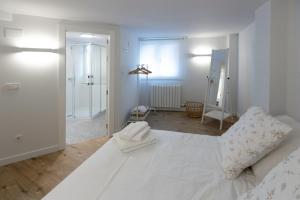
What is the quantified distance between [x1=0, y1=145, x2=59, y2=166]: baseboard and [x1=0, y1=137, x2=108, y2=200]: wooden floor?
88mm

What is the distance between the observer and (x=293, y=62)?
2244 millimetres

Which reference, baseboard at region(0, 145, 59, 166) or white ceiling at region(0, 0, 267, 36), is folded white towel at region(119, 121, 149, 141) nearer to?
white ceiling at region(0, 0, 267, 36)

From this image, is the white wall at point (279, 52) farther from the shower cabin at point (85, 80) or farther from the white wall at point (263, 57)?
the shower cabin at point (85, 80)

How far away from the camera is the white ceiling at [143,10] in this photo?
2.66 meters

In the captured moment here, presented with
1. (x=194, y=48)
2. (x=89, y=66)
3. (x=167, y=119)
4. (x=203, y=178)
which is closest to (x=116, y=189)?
(x=203, y=178)

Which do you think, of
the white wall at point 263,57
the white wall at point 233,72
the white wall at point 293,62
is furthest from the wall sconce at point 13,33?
the white wall at point 233,72

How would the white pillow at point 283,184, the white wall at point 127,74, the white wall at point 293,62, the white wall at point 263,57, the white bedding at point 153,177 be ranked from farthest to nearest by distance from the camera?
the white wall at point 127,74, the white wall at point 263,57, the white wall at point 293,62, the white bedding at point 153,177, the white pillow at point 283,184

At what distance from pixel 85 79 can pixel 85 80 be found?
3 centimetres

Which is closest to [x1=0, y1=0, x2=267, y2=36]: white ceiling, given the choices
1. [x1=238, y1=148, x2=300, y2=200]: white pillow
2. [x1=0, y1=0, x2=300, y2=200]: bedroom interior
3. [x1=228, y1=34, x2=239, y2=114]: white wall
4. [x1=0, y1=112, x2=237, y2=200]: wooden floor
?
[x1=0, y1=0, x2=300, y2=200]: bedroom interior

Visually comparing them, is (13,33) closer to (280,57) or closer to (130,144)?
(130,144)

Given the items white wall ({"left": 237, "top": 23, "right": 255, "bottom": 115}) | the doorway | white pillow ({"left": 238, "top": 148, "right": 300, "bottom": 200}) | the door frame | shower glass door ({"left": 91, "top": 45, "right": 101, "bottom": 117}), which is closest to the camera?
white pillow ({"left": 238, "top": 148, "right": 300, "bottom": 200})

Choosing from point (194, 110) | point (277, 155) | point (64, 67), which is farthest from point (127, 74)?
point (277, 155)

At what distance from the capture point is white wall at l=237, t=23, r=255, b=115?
13.8 feet

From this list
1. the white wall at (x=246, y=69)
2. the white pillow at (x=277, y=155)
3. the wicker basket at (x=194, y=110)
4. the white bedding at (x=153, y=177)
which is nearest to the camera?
the white bedding at (x=153, y=177)
